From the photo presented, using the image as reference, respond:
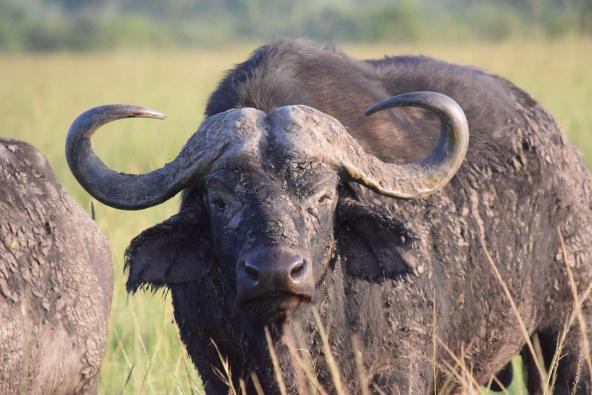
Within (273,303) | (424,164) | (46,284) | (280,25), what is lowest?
(280,25)

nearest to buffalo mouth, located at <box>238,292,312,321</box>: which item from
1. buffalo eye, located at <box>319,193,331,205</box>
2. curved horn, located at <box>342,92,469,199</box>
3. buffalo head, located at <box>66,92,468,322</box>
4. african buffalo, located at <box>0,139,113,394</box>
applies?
buffalo head, located at <box>66,92,468,322</box>

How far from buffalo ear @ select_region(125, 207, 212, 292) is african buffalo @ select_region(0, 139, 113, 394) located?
24 cm

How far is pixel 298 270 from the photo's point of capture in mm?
4102

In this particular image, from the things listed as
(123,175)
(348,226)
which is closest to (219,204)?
(123,175)

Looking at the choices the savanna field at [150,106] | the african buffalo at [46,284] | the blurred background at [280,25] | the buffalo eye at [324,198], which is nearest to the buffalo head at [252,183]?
the buffalo eye at [324,198]

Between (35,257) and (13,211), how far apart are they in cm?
22

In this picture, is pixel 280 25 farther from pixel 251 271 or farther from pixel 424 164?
pixel 251 271

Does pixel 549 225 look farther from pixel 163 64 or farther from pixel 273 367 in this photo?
pixel 163 64

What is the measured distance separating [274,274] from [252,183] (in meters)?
0.56

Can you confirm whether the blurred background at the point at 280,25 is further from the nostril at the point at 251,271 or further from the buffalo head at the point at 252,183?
the nostril at the point at 251,271

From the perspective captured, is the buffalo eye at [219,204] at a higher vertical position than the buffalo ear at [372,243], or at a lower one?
higher

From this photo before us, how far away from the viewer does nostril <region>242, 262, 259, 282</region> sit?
4.06 meters

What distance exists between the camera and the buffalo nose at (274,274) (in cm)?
402

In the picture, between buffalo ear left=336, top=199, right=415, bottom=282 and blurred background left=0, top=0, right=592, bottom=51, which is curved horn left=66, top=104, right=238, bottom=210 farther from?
blurred background left=0, top=0, right=592, bottom=51
